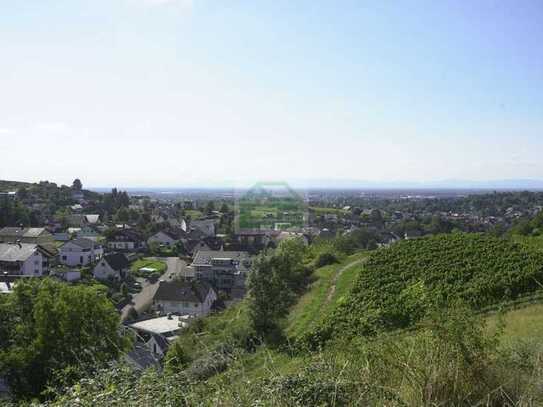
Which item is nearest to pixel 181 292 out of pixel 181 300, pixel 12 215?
pixel 181 300

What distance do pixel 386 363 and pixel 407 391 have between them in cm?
31

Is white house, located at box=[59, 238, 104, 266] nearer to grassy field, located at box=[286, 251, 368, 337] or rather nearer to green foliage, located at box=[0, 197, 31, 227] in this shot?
green foliage, located at box=[0, 197, 31, 227]

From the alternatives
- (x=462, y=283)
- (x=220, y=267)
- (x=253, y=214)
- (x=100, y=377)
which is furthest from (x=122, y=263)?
(x=100, y=377)

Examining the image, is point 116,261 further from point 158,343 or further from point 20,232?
point 158,343

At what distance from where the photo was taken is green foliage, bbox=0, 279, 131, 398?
434 inches

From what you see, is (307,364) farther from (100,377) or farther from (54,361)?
(54,361)

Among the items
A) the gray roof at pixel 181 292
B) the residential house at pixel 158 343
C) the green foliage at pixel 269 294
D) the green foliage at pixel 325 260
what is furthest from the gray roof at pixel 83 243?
the green foliage at pixel 269 294

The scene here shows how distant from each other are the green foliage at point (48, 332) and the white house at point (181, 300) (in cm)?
1357

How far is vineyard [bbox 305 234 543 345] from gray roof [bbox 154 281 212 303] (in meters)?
13.7

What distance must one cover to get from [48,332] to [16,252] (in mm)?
27317

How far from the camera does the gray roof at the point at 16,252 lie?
34.3 m

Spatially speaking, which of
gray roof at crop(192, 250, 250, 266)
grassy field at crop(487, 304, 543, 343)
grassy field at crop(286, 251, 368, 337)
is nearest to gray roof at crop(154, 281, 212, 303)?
gray roof at crop(192, 250, 250, 266)

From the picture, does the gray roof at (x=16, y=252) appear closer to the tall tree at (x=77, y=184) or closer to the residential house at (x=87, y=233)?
the residential house at (x=87, y=233)

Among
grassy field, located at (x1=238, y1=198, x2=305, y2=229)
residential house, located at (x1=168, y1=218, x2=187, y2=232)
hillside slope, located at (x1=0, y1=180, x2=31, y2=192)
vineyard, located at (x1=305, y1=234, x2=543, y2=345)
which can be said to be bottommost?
residential house, located at (x1=168, y1=218, x2=187, y2=232)
